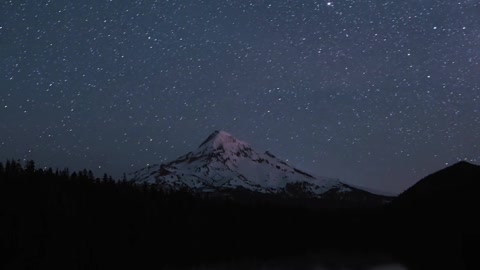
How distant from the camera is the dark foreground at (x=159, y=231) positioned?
67750 mm

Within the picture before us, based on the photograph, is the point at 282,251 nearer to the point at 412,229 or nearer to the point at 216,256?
the point at 216,256

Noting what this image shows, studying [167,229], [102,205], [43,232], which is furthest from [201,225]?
[43,232]

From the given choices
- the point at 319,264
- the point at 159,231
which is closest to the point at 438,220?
the point at 319,264

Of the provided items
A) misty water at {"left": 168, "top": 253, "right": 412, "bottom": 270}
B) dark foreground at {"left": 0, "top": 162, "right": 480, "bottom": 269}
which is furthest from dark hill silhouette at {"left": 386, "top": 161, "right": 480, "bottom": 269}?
misty water at {"left": 168, "top": 253, "right": 412, "bottom": 270}

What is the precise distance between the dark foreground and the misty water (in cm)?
322

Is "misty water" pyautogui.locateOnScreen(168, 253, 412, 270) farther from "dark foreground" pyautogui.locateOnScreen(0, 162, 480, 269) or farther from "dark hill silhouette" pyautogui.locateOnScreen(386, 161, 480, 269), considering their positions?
"dark hill silhouette" pyautogui.locateOnScreen(386, 161, 480, 269)

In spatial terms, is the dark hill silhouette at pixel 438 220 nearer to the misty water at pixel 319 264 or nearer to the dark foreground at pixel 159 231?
the dark foreground at pixel 159 231

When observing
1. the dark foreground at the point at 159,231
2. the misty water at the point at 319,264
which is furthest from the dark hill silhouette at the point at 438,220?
the misty water at the point at 319,264

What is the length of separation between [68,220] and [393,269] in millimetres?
46801

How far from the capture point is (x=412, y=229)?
502 ft

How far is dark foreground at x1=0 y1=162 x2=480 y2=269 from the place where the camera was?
67.8 meters

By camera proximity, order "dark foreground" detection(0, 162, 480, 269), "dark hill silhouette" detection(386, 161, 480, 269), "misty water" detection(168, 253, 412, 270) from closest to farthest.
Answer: "dark foreground" detection(0, 162, 480, 269) < "misty water" detection(168, 253, 412, 270) < "dark hill silhouette" detection(386, 161, 480, 269)

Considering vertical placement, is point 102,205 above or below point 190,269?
above

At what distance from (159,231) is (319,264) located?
31.5 m
